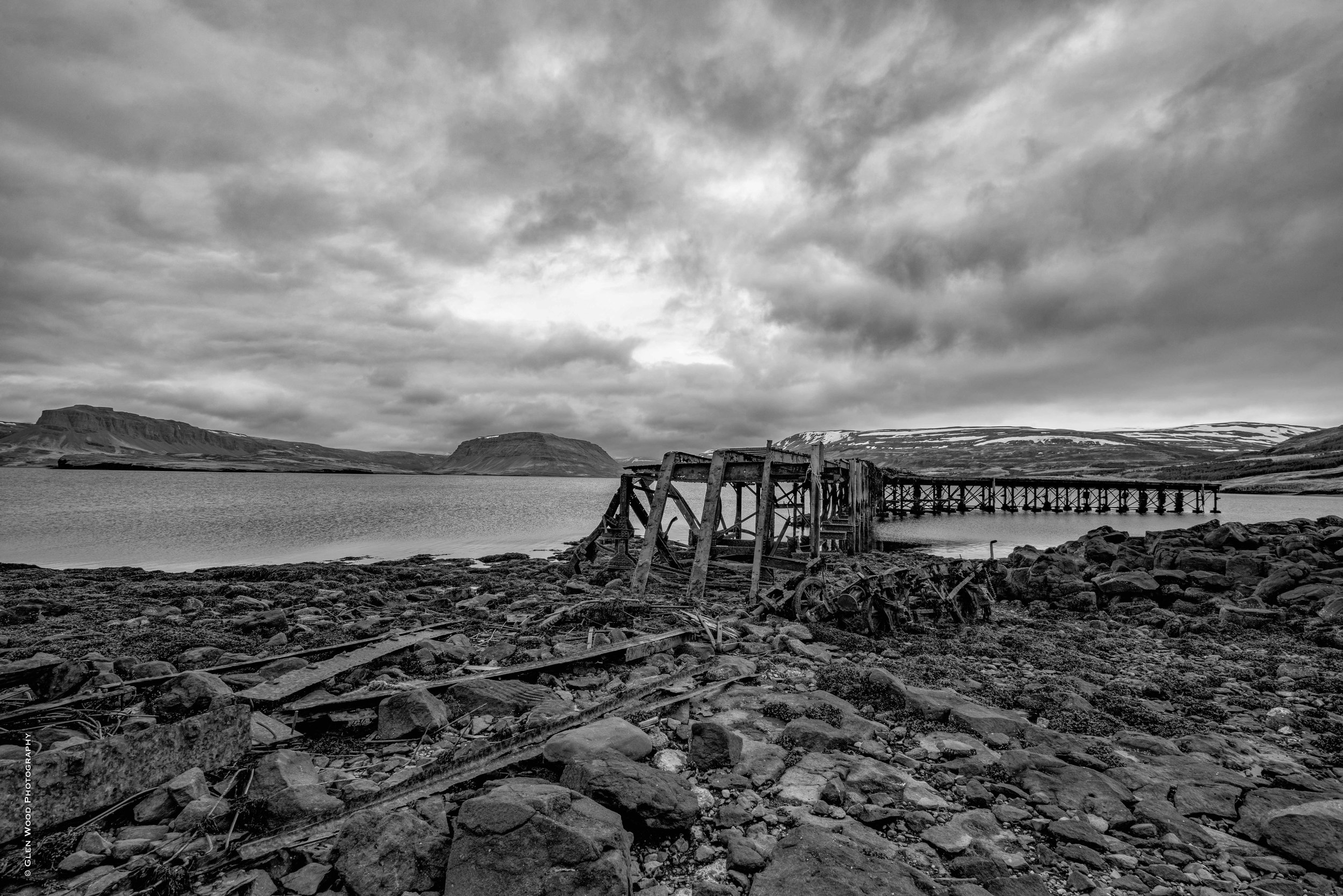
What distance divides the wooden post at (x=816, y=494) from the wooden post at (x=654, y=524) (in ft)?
13.0

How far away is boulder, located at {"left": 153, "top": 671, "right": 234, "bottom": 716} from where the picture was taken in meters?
6.48

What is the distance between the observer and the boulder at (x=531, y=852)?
3607 mm

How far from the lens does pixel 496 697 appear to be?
6.95 m

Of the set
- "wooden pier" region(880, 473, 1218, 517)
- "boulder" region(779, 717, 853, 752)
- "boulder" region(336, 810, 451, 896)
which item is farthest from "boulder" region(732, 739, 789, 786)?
"wooden pier" region(880, 473, 1218, 517)

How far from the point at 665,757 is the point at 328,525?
144 feet

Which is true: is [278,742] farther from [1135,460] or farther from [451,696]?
[1135,460]

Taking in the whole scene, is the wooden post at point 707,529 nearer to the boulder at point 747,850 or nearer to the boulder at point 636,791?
the boulder at point 636,791

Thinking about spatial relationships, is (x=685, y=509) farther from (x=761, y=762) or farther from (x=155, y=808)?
(x=155, y=808)

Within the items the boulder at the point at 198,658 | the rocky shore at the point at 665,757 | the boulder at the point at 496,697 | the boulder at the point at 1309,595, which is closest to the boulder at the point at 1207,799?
the rocky shore at the point at 665,757

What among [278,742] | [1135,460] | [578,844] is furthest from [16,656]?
[1135,460]

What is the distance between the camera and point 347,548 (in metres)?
30.7

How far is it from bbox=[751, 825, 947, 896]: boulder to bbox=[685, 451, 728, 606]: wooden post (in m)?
10.00

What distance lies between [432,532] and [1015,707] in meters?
37.3

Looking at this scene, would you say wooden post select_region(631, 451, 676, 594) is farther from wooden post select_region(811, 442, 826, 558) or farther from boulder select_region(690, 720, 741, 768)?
boulder select_region(690, 720, 741, 768)
